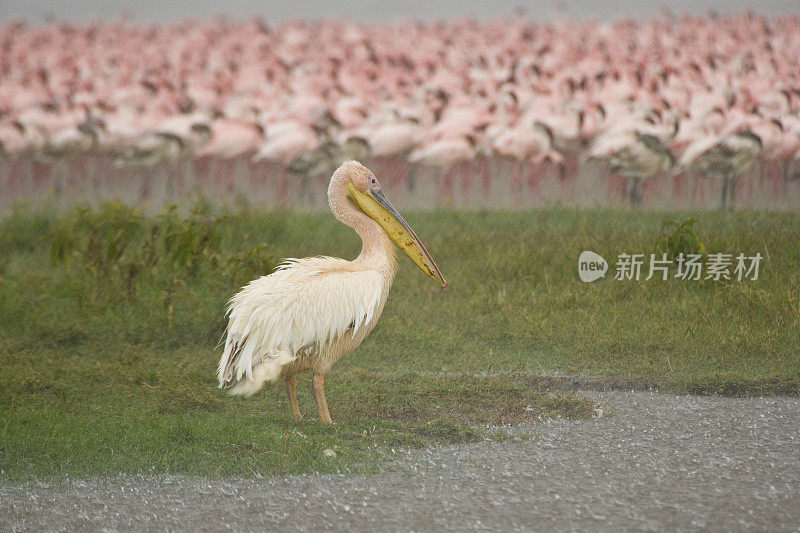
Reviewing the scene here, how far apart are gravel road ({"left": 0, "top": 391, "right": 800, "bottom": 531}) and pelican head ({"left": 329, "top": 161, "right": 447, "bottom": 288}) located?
3.41 feet

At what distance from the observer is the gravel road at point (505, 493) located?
3.44 metres

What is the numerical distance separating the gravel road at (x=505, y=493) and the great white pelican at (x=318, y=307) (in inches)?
23.9

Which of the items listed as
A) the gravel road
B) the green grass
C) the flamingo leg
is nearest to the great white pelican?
the green grass

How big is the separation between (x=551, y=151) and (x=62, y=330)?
20.7ft

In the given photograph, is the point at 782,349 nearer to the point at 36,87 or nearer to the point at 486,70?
the point at 486,70

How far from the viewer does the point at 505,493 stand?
372 cm

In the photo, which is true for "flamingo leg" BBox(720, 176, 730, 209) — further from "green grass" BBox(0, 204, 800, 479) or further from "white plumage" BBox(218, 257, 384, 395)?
"white plumage" BBox(218, 257, 384, 395)

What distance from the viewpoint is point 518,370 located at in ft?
19.2

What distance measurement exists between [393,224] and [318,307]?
28.6 inches

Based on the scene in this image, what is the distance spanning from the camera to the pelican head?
4801 mm
